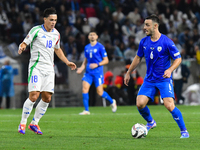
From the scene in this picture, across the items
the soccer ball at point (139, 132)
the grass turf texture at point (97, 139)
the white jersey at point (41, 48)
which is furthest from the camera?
the white jersey at point (41, 48)

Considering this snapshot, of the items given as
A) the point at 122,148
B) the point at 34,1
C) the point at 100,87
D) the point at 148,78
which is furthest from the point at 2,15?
the point at 122,148

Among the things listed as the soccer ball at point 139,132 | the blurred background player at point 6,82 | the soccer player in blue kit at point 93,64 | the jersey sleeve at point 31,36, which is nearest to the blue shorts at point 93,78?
the soccer player in blue kit at point 93,64

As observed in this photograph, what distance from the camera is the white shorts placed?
26.8 ft

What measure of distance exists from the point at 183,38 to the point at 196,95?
391 cm

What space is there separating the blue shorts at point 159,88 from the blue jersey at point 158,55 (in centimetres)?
7

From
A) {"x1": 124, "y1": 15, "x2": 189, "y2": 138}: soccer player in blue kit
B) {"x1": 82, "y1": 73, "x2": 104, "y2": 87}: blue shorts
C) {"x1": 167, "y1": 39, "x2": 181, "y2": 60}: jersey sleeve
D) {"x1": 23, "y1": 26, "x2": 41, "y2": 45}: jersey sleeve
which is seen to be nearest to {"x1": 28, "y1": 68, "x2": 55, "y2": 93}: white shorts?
{"x1": 23, "y1": 26, "x2": 41, "y2": 45}: jersey sleeve

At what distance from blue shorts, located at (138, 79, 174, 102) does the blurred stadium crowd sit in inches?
513

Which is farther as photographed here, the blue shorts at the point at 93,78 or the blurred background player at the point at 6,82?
the blurred background player at the point at 6,82

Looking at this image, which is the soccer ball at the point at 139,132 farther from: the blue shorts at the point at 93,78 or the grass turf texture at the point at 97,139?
the blue shorts at the point at 93,78

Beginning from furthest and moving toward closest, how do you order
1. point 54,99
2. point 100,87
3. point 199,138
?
point 54,99, point 100,87, point 199,138

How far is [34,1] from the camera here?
22.6m

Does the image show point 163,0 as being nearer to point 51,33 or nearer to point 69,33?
point 69,33

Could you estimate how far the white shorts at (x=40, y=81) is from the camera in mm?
8180

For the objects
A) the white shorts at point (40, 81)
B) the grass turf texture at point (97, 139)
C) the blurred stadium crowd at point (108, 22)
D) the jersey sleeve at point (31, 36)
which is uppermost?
the blurred stadium crowd at point (108, 22)
